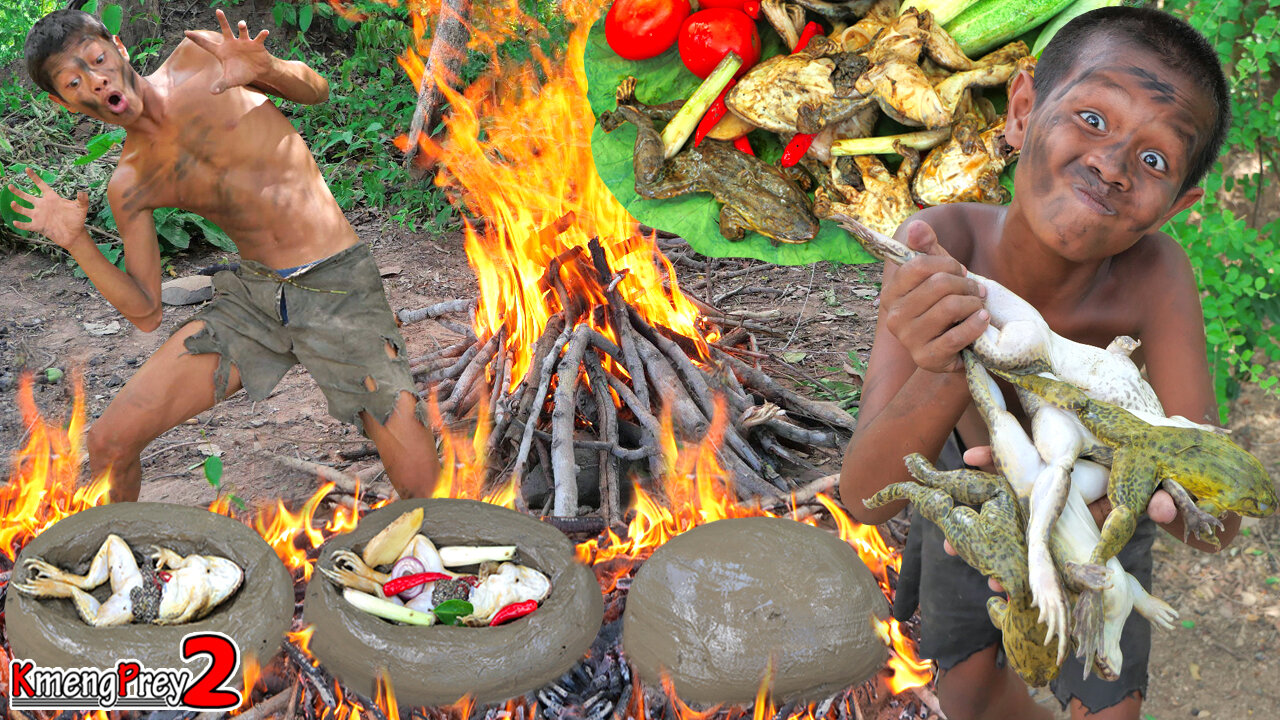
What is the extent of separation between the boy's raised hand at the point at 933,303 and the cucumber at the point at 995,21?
0.42m

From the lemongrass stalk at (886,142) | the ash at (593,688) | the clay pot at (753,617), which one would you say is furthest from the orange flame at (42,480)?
the lemongrass stalk at (886,142)

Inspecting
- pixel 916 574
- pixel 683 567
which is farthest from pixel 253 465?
pixel 916 574

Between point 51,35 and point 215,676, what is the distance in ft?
6.37

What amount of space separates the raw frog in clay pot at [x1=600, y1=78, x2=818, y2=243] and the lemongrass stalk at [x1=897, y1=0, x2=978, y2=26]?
1.31ft

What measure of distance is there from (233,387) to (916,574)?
252cm

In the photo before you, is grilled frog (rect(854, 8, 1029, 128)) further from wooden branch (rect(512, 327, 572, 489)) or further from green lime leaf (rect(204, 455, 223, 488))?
green lime leaf (rect(204, 455, 223, 488))

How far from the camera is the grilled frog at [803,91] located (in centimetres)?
183

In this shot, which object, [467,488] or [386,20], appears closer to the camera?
[467,488]

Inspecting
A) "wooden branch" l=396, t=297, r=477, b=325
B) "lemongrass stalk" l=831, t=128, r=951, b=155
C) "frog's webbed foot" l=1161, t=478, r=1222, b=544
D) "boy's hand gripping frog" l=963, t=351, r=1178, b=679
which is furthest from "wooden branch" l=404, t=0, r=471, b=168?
"frog's webbed foot" l=1161, t=478, r=1222, b=544

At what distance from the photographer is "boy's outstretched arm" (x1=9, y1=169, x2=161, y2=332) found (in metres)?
2.91

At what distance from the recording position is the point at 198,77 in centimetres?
319

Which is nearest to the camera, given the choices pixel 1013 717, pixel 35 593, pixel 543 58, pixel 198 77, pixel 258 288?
pixel 35 593

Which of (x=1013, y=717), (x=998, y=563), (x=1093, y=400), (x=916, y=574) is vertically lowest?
(x=1013, y=717)

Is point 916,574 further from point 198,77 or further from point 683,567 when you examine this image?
point 198,77
